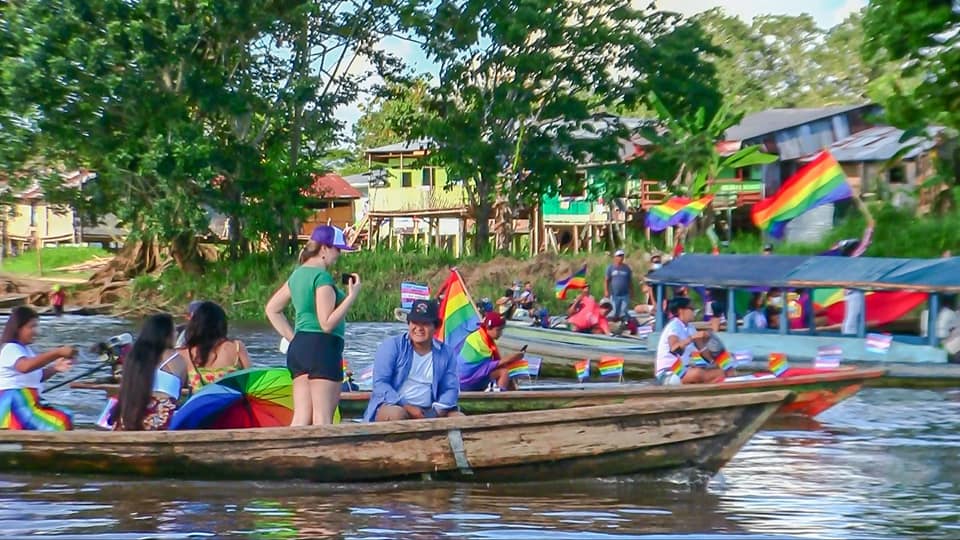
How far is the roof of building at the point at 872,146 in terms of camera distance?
40.0 m

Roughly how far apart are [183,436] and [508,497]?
227cm

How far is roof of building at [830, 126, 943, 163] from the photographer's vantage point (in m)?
40.0

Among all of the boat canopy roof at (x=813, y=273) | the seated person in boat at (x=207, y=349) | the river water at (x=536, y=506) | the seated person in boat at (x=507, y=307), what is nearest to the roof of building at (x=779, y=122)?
the seated person in boat at (x=507, y=307)

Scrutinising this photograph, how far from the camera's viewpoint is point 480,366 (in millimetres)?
14188

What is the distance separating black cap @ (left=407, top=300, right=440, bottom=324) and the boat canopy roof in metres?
9.76

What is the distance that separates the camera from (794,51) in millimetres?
69000

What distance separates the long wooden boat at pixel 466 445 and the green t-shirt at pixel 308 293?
2.56 ft

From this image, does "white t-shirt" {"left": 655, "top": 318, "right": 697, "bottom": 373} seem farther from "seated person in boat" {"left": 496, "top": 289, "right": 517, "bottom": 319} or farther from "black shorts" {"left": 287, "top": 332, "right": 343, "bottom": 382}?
"seated person in boat" {"left": 496, "top": 289, "right": 517, "bottom": 319}

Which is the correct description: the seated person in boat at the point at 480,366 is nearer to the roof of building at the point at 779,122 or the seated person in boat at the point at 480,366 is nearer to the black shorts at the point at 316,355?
the black shorts at the point at 316,355

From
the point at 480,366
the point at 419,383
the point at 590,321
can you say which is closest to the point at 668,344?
the point at 480,366

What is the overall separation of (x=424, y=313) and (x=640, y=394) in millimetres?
3572

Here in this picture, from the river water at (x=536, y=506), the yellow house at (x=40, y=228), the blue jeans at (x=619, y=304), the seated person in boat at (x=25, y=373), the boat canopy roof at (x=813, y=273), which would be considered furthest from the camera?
the yellow house at (x=40, y=228)

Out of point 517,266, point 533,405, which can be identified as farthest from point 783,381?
point 517,266

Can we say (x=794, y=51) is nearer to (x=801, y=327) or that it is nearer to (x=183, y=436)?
(x=801, y=327)
